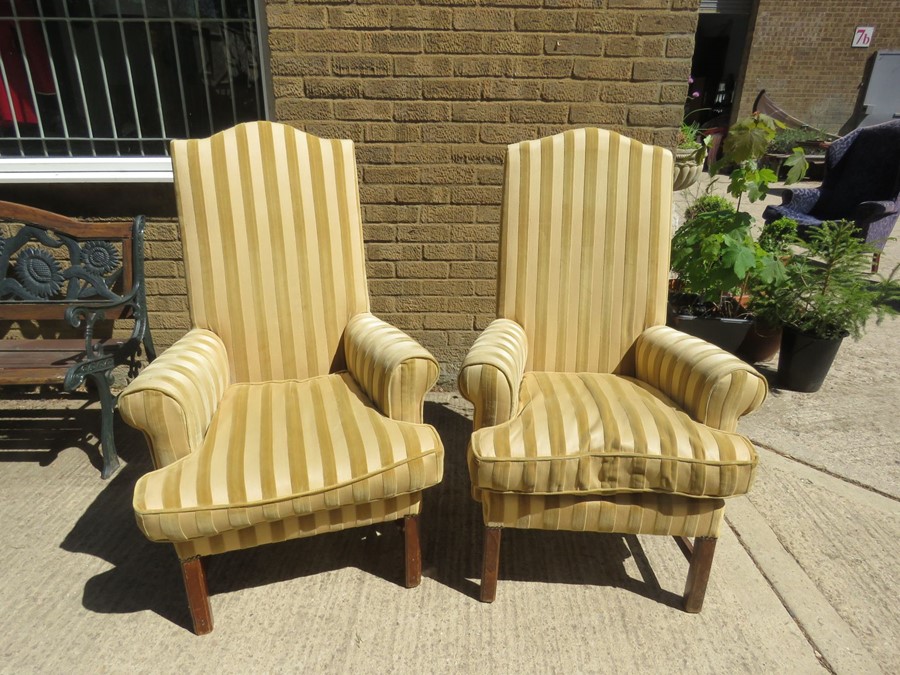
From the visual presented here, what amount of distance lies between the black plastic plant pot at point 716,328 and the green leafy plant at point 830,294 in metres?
0.17

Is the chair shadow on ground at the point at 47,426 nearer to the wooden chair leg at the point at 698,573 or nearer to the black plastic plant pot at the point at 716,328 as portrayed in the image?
the wooden chair leg at the point at 698,573

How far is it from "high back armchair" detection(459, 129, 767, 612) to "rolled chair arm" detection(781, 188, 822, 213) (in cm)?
467

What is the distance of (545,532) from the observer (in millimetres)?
2256

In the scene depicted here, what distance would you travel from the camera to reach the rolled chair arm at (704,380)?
5.65 feet

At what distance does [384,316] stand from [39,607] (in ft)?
6.31

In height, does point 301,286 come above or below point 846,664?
above

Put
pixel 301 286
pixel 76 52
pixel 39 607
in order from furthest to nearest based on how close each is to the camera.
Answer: pixel 76 52 < pixel 301 286 < pixel 39 607

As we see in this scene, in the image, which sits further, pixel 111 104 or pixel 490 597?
pixel 111 104

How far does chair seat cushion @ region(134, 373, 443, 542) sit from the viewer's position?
1.53 meters

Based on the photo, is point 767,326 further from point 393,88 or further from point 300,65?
point 300,65

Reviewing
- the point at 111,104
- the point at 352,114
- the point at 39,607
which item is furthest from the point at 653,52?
the point at 39,607

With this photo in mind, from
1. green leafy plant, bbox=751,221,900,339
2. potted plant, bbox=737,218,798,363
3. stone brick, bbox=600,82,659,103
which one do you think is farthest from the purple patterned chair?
stone brick, bbox=600,82,659,103

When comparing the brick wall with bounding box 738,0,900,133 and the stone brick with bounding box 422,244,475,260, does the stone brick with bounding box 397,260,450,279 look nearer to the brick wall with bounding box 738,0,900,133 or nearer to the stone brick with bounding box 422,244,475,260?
the stone brick with bounding box 422,244,475,260

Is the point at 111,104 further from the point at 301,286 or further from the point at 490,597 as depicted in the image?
the point at 490,597
